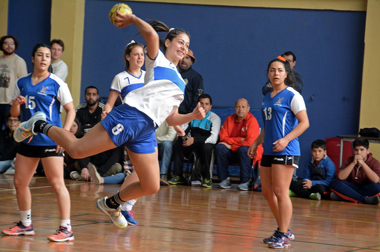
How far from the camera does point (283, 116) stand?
176 inches

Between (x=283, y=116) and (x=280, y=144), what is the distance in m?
0.28

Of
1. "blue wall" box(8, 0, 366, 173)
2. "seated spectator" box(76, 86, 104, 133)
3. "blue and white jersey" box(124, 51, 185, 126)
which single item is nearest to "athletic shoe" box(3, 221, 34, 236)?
"blue and white jersey" box(124, 51, 185, 126)

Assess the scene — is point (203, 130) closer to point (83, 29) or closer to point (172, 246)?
point (83, 29)

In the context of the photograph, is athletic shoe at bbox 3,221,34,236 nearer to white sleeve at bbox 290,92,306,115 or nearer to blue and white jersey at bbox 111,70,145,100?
blue and white jersey at bbox 111,70,145,100

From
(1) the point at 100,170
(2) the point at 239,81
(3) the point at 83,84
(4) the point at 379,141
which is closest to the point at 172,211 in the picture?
(1) the point at 100,170

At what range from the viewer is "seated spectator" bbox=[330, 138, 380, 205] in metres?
7.54

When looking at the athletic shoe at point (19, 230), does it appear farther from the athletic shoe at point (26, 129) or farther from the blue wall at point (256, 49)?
the blue wall at point (256, 49)

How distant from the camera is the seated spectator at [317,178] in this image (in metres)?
7.90

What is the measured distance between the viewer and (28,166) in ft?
13.4

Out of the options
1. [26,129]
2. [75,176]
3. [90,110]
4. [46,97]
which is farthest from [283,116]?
[90,110]

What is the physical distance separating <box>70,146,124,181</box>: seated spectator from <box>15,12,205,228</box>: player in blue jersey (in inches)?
182

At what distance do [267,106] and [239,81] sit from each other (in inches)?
222

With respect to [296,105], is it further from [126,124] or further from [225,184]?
[225,184]

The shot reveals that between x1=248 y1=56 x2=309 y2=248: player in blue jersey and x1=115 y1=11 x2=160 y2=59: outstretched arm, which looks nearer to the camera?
x1=115 y1=11 x2=160 y2=59: outstretched arm
